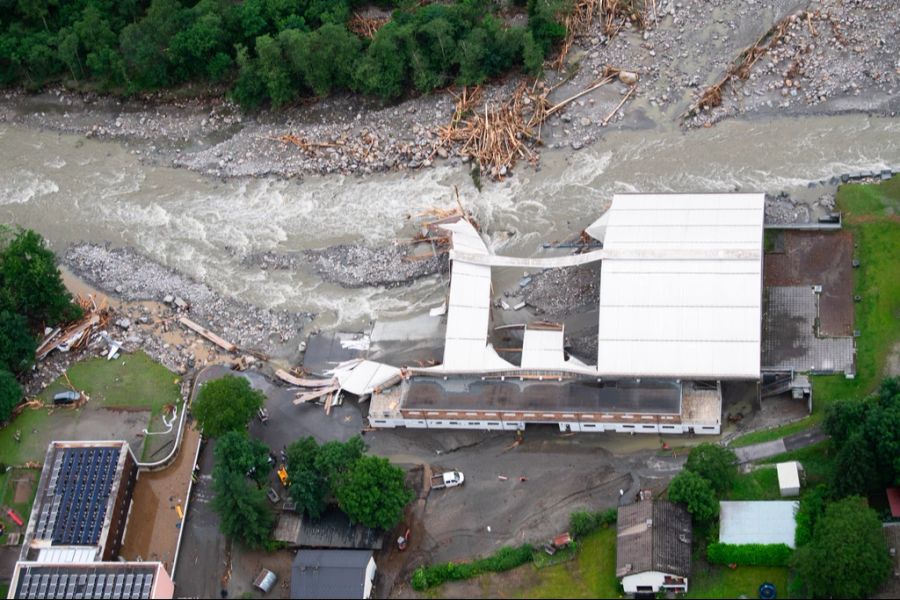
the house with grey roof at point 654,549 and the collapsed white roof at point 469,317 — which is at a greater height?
the collapsed white roof at point 469,317

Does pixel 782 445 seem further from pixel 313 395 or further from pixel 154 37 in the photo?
pixel 154 37

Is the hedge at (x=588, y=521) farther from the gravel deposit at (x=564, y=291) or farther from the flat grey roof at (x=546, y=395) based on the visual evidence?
the gravel deposit at (x=564, y=291)

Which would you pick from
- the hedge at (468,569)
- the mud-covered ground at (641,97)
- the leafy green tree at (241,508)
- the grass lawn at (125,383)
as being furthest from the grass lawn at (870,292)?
the grass lawn at (125,383)

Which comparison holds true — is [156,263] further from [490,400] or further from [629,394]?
[629,394]

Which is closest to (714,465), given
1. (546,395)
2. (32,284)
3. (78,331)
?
(546,395)

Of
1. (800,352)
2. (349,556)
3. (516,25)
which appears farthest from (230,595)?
(516,25)

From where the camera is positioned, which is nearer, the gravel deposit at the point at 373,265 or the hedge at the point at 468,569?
the hedge at the point at 468,569
